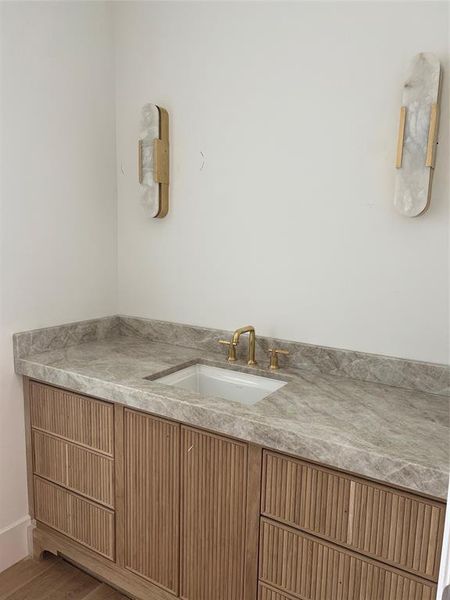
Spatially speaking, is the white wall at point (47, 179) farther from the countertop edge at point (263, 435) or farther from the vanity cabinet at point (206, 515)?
the countertop edge at point (263, 435)

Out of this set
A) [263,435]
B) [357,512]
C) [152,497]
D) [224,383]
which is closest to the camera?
[357,512]

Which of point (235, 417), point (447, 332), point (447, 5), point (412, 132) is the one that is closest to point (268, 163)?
point (412, 132)

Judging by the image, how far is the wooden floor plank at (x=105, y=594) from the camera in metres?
1.82

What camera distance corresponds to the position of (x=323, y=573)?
1296 mm

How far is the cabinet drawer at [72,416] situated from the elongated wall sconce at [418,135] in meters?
1.29

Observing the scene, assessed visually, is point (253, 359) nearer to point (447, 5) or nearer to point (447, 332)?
point (447, 332)

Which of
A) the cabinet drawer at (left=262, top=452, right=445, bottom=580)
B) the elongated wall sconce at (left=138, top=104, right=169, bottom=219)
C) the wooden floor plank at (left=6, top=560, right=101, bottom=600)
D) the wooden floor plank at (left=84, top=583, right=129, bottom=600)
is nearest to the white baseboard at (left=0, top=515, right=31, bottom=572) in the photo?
the wooden floor plank at (left=6, top=560, right=101, bottom=600)

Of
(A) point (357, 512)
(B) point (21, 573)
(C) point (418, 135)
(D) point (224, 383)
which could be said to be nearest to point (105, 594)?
(B) point (21, 573)

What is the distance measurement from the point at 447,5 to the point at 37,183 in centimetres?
166

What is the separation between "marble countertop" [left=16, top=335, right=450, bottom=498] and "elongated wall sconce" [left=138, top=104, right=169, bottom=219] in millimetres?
716

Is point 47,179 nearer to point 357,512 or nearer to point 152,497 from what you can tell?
point 152,497

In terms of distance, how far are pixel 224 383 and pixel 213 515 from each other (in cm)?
56

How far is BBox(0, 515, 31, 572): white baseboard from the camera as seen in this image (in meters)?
1.94

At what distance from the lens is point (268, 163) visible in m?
1.89
